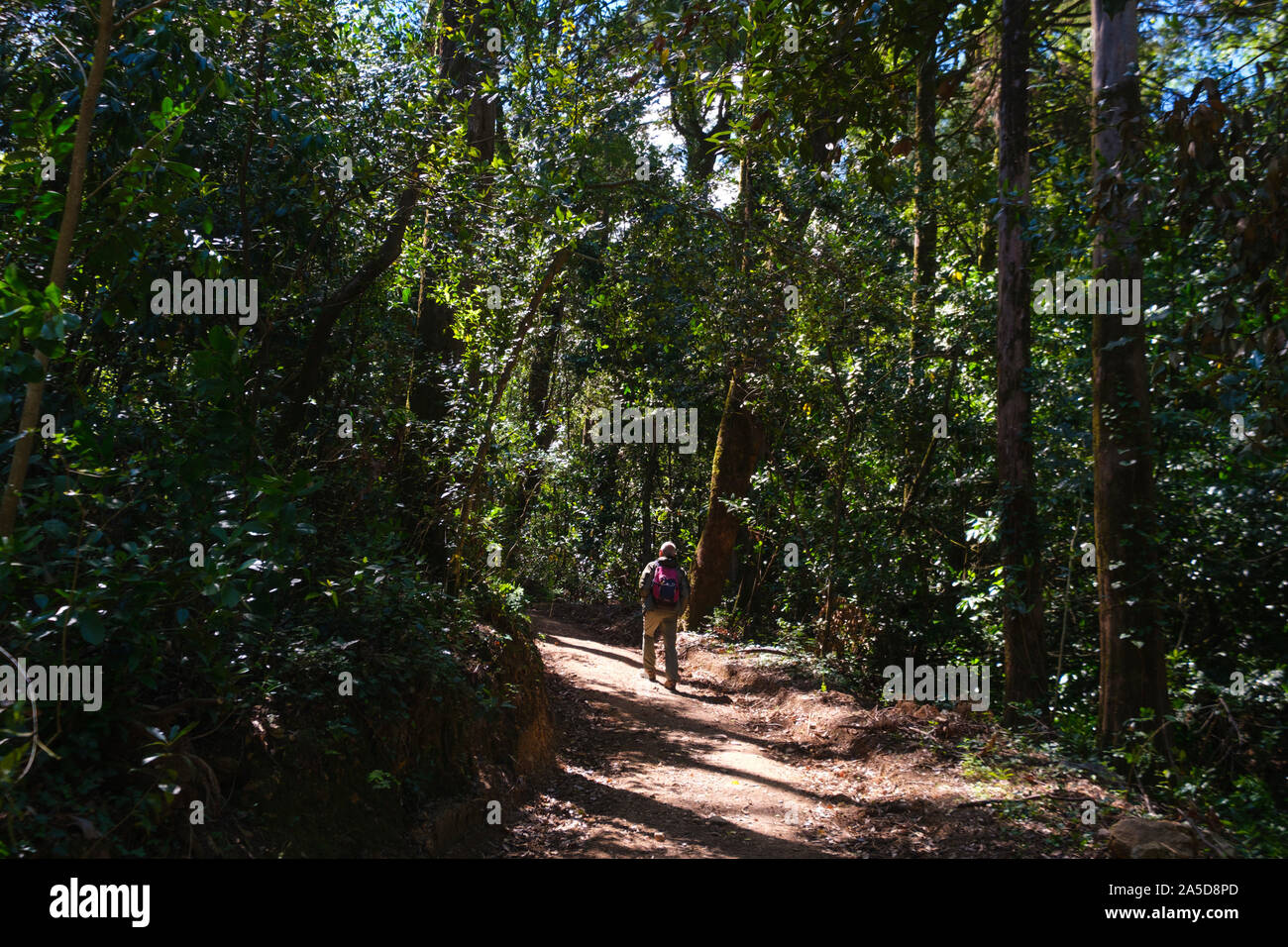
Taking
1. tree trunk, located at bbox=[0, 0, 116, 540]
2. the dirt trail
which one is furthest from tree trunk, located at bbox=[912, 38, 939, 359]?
tree trunk, located at bbox=[0, 0, 116, 540]

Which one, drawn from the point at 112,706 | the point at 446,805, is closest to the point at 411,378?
the point at 446,805

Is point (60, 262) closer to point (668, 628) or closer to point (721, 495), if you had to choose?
point (668, 628)

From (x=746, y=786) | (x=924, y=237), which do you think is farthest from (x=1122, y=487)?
(x=924, y=237)

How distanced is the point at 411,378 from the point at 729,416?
27.6 feet

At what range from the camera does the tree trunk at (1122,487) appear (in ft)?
23.2

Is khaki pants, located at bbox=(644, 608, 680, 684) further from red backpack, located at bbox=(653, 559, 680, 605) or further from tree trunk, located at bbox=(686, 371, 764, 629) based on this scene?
tree trunk, located at bbox=(686, 371, 764, 629)

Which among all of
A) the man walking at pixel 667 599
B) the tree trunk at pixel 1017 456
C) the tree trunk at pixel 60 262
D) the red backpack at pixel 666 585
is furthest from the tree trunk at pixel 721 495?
the tree trunk at pixel 60 262

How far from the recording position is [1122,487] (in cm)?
743

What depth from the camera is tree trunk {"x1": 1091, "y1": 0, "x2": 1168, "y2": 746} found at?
23.2ft

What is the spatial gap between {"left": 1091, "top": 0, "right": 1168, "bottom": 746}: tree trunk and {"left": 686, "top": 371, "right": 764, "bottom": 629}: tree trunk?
8734 mm

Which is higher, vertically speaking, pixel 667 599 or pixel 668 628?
pixel 667 599

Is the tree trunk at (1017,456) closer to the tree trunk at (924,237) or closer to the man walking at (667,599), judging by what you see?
the tree trunk at (924,237)

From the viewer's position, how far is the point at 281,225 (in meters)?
7.07

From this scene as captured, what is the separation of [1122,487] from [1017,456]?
1.48 metres
